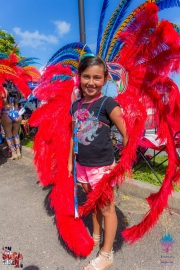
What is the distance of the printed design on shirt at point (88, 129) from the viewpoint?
162 centimetres

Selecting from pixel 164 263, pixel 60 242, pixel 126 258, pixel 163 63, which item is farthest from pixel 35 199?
pixel 163 63

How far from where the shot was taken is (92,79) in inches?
61.6

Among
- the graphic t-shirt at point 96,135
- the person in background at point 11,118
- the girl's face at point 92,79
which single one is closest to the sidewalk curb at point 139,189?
the graphic t-shirt at point 96,135

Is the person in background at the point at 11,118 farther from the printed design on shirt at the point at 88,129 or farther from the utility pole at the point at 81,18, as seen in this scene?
the printed design on shirt at the point at 88,129

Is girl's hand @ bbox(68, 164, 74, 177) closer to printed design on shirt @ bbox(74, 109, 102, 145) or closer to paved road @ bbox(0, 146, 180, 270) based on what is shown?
printed design on shirt @ bbox(74, 109, 102, 145)

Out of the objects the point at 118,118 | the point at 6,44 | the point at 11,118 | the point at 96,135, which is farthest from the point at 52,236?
the point at 6,44

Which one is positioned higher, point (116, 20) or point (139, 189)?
point (116, 20)

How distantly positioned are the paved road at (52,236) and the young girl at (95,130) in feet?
0.78

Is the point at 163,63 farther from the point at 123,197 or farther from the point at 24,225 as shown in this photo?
the point at 24,225

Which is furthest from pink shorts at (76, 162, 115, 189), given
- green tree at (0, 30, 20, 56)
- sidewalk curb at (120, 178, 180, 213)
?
green tree at (0, 30, 20, 56)

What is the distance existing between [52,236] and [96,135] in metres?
1.25

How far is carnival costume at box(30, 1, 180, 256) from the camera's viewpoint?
5.26ft

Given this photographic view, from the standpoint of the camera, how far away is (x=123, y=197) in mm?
2859

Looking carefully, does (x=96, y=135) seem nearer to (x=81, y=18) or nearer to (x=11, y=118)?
(x=81, y=18)
